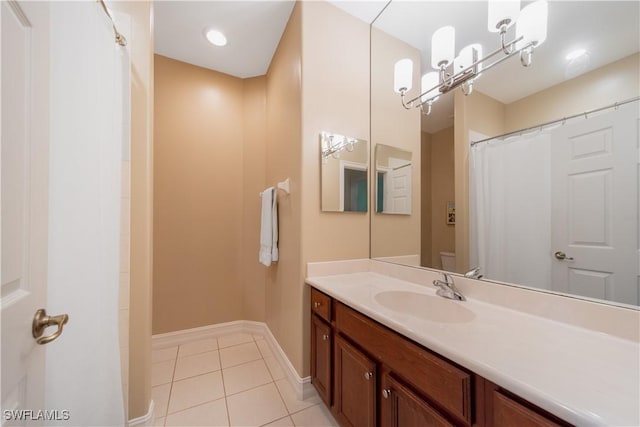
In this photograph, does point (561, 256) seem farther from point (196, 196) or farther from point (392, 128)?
point (196, 196)

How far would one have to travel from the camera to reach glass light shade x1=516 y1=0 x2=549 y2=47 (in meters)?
0.88

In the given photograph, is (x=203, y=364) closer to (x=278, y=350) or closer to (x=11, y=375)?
(x=278, y=350)

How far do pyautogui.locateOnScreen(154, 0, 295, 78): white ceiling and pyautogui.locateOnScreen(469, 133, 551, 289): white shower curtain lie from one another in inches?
66.0

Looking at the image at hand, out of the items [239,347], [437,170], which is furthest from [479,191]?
[239,347]

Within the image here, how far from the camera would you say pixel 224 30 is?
179 cm

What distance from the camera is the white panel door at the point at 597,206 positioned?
2.33 feet

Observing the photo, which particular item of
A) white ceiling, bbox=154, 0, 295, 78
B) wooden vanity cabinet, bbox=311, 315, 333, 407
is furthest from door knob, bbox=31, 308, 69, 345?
white ceiling, bbox=154, 0, 295, 78

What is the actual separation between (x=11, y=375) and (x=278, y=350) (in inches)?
62.4

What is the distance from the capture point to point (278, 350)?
185 centimetres

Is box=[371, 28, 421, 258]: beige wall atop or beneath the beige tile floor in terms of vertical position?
atop

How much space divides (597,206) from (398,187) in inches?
36.5

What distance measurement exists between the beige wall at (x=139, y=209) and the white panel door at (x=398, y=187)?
1486mm

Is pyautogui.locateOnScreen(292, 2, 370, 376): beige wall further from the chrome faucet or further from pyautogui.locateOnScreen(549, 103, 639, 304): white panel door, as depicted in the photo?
pyautogui.locateOnScreen(549, 103, 639, 304): white panel door

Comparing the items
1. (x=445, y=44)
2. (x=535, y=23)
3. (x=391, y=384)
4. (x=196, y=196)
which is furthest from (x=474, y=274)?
(x=196, y=196)
